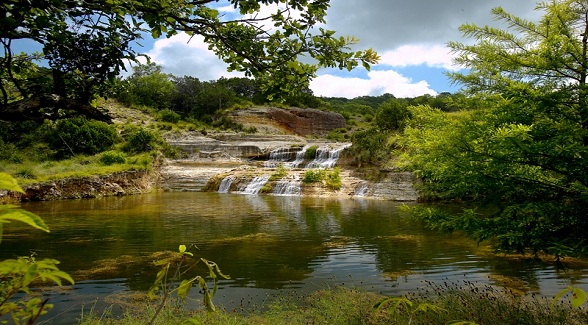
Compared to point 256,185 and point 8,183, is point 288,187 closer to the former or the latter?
point 256,185

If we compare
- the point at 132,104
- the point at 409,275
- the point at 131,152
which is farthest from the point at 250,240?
the point at 132,104

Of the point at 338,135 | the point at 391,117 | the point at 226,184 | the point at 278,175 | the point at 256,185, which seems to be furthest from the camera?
the point at 338,135

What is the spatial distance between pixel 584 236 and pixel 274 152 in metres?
31.8

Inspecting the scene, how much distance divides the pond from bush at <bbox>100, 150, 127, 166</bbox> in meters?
10.7

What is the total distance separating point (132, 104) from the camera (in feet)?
169

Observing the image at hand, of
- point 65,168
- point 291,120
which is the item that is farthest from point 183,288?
point 291,120

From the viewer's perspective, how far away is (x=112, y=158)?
27172 millimetres

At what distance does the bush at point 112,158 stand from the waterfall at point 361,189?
53.6 ft

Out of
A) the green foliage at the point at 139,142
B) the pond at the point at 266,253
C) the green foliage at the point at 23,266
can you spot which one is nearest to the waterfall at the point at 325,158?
the green foliage at the point at 139,142

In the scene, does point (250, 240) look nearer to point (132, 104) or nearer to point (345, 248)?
point (345, 248)

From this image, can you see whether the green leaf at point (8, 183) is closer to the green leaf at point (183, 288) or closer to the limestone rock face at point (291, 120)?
the green leaf at point (183, 288)

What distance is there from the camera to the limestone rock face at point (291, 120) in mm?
51562

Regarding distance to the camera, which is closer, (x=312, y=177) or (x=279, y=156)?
(x=312, y=177)

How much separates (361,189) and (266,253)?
16.1 meters
